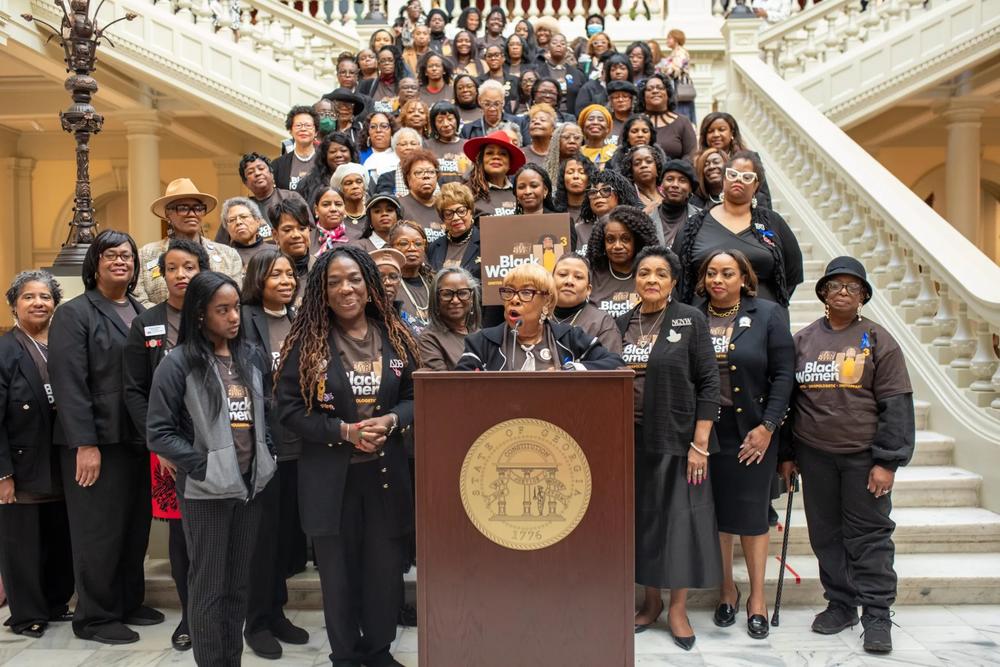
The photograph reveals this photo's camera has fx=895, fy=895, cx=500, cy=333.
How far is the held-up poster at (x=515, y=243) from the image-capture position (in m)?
5.30

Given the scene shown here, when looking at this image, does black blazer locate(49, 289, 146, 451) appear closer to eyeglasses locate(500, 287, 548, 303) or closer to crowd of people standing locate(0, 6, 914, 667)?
crowd of people standing locate(0, 6, 914, 667)

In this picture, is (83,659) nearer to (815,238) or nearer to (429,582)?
(429,582)

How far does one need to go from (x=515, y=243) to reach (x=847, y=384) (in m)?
2.01

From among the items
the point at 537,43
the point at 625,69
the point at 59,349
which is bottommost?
the point at 59,349

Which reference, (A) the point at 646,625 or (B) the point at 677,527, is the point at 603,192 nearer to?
(B) the point at 677,527

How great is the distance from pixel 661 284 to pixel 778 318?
2.34 feet

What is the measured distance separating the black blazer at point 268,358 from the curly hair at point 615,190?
245 centimetres

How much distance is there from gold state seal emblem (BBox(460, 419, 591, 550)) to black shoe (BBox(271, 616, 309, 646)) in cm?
189

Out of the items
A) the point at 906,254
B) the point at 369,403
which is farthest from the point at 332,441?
the point at 906,254

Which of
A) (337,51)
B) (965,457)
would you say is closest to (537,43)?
(337,51)

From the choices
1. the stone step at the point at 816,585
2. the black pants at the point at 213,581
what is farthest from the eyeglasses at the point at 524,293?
the stone step at the point at 816,585

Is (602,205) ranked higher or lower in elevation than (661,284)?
higher

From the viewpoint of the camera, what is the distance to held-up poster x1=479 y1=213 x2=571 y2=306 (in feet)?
17.4

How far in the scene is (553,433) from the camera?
3.26 meters
